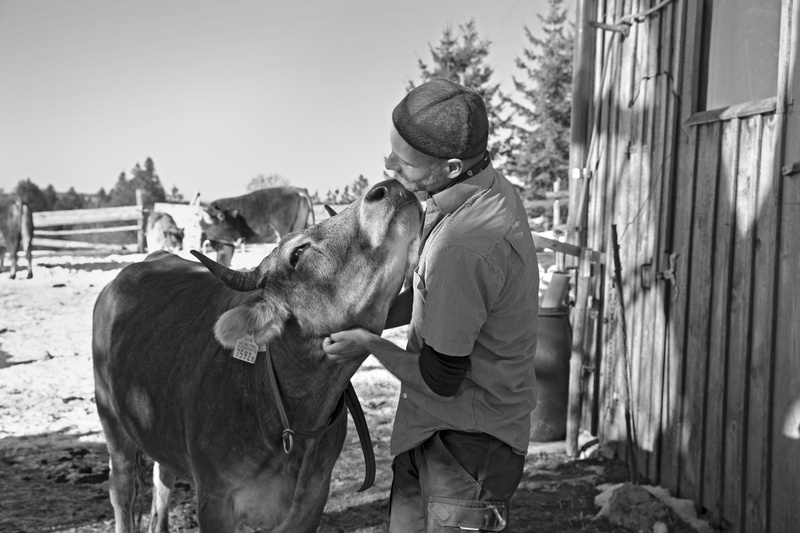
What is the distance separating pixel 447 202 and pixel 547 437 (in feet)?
16.3

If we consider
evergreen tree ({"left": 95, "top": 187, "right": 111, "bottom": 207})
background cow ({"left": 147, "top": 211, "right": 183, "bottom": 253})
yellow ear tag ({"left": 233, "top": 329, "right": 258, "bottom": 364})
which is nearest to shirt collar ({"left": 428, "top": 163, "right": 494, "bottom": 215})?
yellow ear tag ({"left": 233, "top": 329, "right": 258, "bottom": 364})

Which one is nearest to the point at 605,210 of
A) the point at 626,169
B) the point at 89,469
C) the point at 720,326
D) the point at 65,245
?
the point at 626,169

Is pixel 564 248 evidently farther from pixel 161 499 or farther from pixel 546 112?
pixel 546 112

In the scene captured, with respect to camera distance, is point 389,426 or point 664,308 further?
point 389,426

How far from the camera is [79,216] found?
78.0 feet

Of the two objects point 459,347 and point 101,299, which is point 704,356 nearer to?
point 459,347

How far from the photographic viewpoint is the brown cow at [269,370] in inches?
105

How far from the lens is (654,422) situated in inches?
219

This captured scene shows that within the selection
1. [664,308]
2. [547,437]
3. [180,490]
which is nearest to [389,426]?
[547,437]

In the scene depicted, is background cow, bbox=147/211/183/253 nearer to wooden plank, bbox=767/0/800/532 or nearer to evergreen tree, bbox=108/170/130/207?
wooden plank, bbox=767/0/800/532

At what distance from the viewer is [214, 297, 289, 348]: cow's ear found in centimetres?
268

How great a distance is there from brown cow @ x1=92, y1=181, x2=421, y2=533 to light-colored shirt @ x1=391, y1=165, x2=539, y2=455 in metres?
0.22

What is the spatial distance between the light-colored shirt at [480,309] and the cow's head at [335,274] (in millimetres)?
136

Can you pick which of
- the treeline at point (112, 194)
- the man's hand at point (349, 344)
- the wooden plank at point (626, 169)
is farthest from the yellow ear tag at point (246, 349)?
the treeline at point (112, 194)
